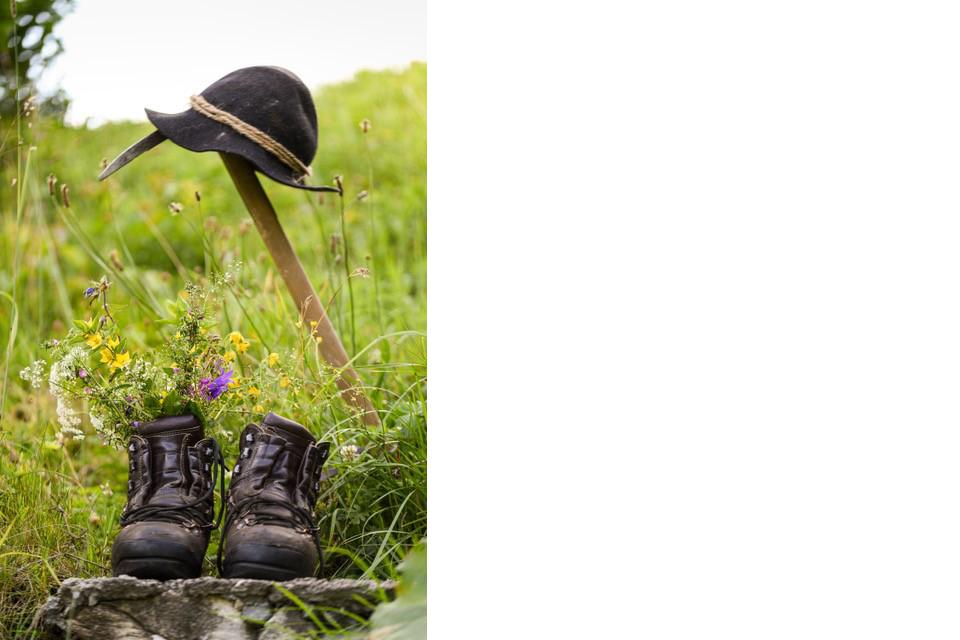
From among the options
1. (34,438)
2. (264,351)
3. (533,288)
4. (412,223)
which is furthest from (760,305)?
(412,223)

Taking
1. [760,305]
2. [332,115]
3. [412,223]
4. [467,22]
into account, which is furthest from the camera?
[332,115]

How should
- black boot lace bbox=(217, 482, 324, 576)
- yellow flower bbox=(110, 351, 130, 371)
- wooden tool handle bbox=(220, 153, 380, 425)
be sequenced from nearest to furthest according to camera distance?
black boot lace bbox=(217, 482, 324, 576) → yellow flower bbox=(110, 351, 130, 371) → wooden tool handle bbox=(220, 153, 380, 425)

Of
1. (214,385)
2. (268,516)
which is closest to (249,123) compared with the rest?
(214,385)

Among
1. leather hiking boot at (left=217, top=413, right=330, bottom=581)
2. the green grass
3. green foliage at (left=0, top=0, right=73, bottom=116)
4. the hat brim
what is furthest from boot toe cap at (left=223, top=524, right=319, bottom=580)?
green foliage at (left=0, top=0, right=73, bottom=116)

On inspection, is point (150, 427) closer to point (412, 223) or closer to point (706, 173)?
point (706, 173)

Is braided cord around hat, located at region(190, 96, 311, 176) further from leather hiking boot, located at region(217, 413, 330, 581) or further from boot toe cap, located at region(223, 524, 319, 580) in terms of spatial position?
boot toe cap, located at region(223, 524, 319, 580)

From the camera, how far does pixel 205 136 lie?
4.94ft

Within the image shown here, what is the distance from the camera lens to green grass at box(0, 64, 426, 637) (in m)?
1.56

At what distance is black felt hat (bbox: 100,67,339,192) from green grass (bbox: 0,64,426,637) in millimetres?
233

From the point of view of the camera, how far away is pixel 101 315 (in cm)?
158

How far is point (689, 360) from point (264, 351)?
1.00 meters

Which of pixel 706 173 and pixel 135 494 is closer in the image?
pixel 706 173

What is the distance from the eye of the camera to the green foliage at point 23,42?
1.80 meters

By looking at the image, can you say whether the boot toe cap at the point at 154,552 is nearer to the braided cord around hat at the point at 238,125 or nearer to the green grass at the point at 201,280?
the green grass at the point at 201,280
